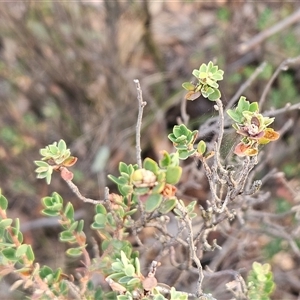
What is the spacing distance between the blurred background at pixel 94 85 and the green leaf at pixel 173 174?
1.07 m

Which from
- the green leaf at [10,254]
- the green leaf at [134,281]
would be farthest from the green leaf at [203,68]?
the green leaf at [10,254]

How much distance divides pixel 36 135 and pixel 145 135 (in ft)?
1.31

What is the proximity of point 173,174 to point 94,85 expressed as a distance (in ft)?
4.39

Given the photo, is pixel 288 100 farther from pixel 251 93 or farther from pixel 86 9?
pixel 86 9

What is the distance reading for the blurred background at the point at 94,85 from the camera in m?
1.72

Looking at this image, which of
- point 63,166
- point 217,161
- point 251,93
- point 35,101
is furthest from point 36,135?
point 217,161

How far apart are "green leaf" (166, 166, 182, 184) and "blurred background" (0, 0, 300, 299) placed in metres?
1.07

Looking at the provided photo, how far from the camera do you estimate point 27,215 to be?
1959 mm

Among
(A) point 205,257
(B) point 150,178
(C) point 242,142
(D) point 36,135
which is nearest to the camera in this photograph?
(B) point 150,178

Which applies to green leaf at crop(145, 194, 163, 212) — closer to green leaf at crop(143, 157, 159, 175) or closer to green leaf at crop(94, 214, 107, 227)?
green leaf at crop(143, 157, 159, 175)

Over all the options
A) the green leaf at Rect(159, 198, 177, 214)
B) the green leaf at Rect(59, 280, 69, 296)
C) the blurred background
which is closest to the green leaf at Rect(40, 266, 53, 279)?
the green leaf at Rect(59, 280, 69, 296)

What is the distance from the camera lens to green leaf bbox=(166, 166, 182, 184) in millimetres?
→ 575

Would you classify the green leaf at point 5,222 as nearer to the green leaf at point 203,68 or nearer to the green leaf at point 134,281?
the green leaf at point 134,281

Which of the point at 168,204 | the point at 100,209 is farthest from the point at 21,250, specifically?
the point at 168,204
